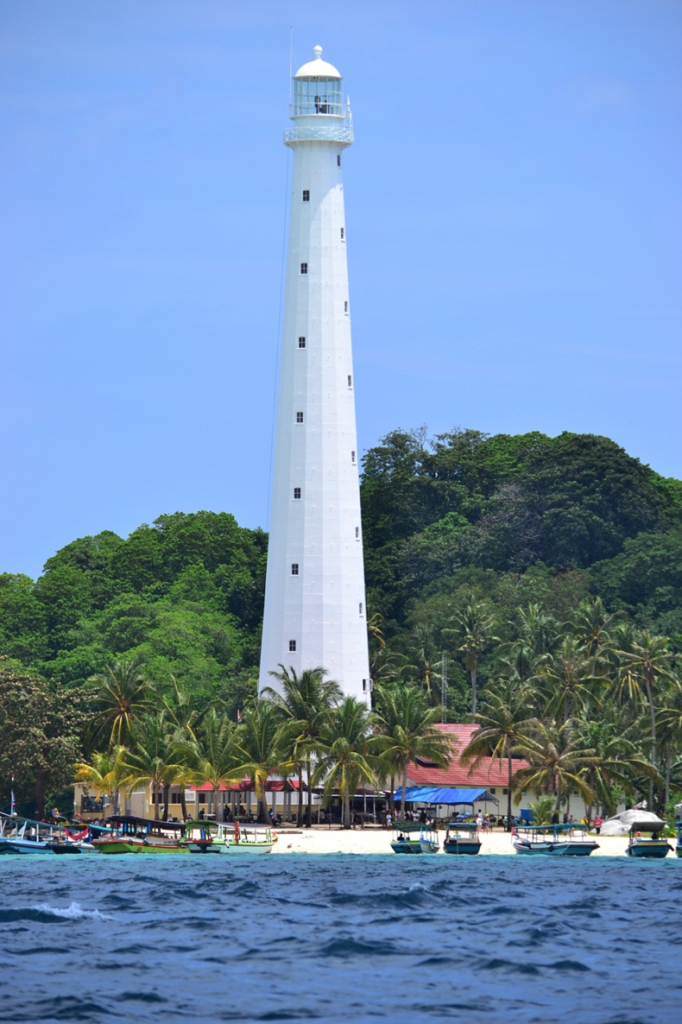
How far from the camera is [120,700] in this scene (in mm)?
86875

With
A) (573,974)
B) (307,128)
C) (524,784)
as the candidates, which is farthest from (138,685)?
(573,974)

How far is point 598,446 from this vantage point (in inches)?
4828

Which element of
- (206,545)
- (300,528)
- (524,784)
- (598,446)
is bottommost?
(524,784)

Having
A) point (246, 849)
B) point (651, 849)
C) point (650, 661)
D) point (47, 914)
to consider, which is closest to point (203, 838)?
point (246, 849)

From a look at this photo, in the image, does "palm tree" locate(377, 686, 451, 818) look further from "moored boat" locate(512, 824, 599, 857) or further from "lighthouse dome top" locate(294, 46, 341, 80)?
"lighthouse dome top" locate(294, 46, 341, 80)

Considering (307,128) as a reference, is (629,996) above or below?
below

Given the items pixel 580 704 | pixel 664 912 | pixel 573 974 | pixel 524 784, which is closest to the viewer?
pixel 573 974

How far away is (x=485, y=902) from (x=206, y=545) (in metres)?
71.1

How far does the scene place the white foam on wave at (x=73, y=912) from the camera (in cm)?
4294

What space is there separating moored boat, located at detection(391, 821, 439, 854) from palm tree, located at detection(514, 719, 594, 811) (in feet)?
23.1

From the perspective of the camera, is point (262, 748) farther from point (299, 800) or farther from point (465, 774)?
point (465, 774)

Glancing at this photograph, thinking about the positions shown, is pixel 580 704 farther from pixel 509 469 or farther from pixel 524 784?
pixel 509 469

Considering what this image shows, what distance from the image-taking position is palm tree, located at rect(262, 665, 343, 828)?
77.9m

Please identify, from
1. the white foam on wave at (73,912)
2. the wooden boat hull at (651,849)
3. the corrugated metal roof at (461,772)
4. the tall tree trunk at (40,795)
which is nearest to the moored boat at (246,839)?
the tall tree trunk at (40,795)
